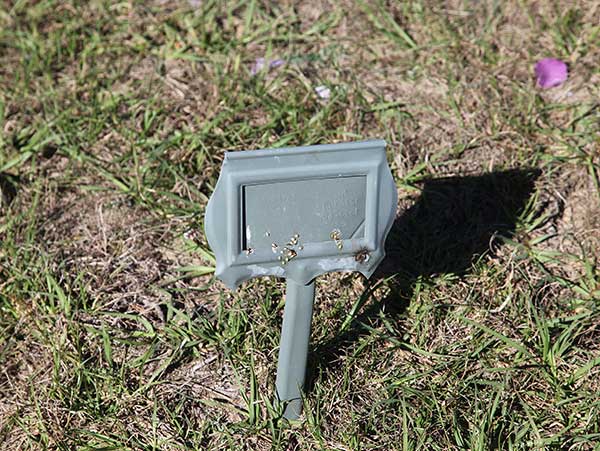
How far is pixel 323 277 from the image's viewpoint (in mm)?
3014

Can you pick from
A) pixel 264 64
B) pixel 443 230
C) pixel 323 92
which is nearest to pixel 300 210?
pixel 443 230

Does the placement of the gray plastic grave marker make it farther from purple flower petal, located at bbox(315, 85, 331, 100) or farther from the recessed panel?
purple flower petal, located at bbox(315, 85, 331, 100)

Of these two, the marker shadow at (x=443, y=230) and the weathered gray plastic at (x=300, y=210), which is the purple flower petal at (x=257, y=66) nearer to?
the marker shadow at (x=443, y=230)

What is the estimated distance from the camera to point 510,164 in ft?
11.0

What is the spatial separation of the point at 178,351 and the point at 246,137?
0.95 metres

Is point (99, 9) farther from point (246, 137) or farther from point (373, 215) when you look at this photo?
point (373, 215)

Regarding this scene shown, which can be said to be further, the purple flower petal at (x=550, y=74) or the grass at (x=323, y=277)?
the purple flower petal at (x=550, y=74)

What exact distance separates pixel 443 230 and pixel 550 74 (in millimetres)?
866

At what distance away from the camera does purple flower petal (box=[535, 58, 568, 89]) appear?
3.63 meters

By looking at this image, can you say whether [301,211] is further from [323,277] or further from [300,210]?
[323,277]

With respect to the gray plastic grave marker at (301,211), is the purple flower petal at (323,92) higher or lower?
lower

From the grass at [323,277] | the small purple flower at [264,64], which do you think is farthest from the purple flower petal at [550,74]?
the small purple flower at [264,64]

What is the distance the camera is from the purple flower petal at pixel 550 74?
363cm

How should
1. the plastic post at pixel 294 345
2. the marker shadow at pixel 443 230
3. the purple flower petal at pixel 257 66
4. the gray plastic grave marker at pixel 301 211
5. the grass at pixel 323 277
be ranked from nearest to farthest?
the gray plastic grave marker at pixel 301 211 → the plastic post at pixel 294 345 → the grass at pixel 323 277 → the marker shadow at pixel 443 230 → the purple flower petal at pixel 257 66
